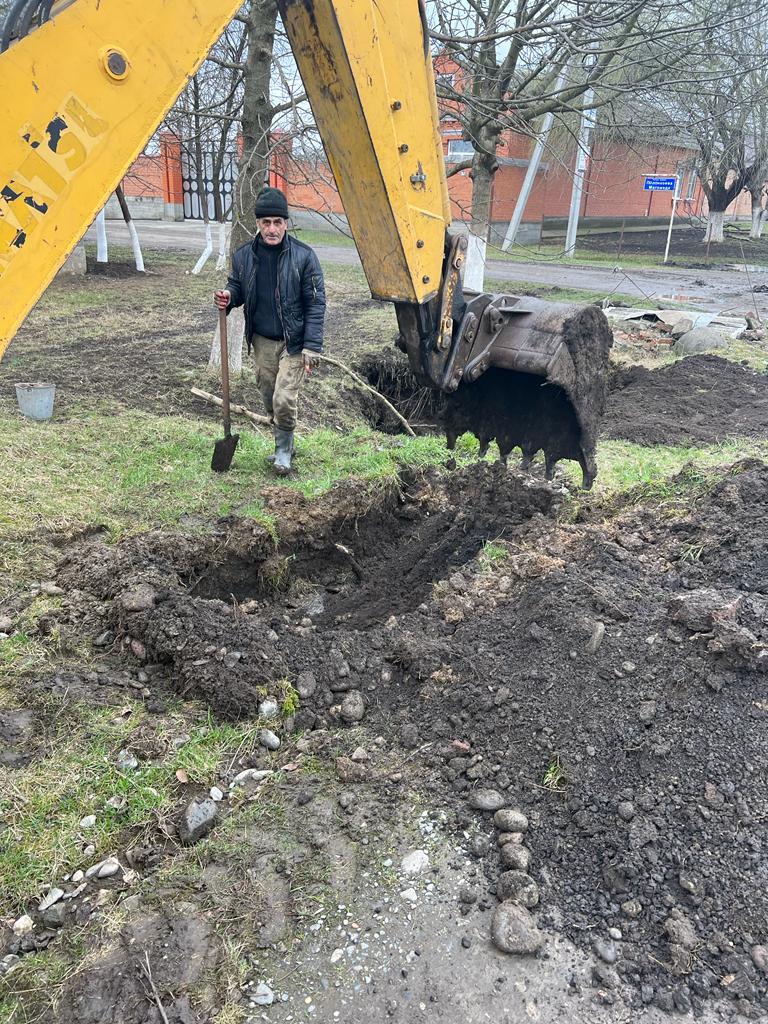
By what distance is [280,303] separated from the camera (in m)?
5.33

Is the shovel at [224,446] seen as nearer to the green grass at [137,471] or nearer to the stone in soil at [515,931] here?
the green grass at [137,471]

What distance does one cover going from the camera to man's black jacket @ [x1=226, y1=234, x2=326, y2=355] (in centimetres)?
526

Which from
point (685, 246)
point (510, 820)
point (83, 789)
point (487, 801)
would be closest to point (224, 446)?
point (83, 789)

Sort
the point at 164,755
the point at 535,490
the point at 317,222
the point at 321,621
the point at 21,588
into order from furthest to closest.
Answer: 1. the point at 317,222
2. the point at 535,490
3. the point at 321,621
4. the point at 21,588
5. the point at 164,755

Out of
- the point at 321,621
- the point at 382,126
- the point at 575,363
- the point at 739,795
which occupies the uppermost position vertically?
the point at 382,126

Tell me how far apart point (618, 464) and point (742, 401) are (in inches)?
118

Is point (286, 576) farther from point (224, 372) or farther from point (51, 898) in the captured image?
point (51, 898)

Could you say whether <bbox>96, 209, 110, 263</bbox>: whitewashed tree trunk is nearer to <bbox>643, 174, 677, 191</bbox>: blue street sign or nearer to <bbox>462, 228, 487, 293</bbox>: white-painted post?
<bbox>462, 228, 487, 293</bbox>: white-painted post

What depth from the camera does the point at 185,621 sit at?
3.62 meters

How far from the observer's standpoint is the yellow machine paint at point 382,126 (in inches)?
117

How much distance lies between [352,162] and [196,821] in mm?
2819

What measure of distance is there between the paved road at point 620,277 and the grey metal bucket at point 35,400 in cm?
954

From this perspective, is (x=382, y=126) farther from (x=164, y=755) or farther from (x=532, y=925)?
(x=532, y=925)

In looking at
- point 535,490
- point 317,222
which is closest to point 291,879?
point 535,490
